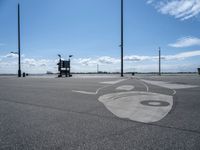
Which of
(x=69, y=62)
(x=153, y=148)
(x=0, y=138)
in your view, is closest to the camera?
(x=153, y=148)

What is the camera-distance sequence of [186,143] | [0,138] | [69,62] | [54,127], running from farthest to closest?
[69,62] → [54,127] → [0,138] → [186,143]

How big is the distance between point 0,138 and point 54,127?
1000 mm

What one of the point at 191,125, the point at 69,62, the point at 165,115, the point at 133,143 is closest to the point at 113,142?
the point at 133,143

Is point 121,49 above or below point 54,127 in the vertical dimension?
Result: above

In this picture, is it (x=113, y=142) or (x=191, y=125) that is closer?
(x=113, y=142)

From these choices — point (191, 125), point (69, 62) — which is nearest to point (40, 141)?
point (191, 125)

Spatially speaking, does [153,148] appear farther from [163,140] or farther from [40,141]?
[40,141]

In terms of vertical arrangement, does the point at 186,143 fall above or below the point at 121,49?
below

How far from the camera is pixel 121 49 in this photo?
31453 millimetres

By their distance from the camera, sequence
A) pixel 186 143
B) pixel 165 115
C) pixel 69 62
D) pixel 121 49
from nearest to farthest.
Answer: pixel 186 143, pixel 165 115, pixel 121 49, pixel 69 62

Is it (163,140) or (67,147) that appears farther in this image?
(163,140)

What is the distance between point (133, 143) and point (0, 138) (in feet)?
7.49

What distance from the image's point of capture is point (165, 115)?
15.3ft

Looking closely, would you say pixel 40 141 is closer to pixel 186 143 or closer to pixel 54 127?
pixel 54 127
